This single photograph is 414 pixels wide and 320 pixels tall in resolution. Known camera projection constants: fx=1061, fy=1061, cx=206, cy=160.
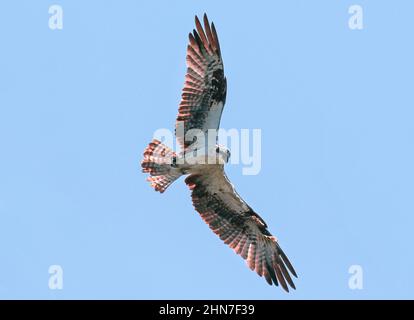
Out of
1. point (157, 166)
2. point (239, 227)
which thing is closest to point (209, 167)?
point (157, 166)

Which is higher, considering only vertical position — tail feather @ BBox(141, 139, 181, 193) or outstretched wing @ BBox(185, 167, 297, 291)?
tail feather @ BBox(141, 139, 181, 193)

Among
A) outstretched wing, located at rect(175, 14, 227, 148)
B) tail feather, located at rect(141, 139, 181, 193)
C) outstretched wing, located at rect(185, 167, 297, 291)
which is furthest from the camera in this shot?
outstretched wing, located at rect(185, 167, 297, 291)

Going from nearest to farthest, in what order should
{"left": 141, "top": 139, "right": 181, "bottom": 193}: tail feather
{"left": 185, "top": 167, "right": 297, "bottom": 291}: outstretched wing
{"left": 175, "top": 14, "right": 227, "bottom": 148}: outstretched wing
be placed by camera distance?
{"left": 175, "top": 14, "right": 227, "bottom": 148}: outstretched wing, {"left": 141, "top": 139, "right": 181, "bottom": 193}: tail feather, {"left": 185, "top": 167, "right": 297, "bottom": 291}: outstretched wing

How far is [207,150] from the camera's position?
56.3 ft

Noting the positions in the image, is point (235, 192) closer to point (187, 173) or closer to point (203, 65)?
point (187, 173)

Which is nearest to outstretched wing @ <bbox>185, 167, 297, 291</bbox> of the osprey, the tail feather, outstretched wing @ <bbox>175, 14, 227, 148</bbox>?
the osprey

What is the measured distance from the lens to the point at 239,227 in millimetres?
18141

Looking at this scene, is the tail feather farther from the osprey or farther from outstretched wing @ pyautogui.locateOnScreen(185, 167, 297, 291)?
outstretched wing @ pyautogui.locateOnScreen(185, 167, 297, 291)

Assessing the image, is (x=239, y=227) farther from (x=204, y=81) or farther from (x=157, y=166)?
(x=204, y=81)

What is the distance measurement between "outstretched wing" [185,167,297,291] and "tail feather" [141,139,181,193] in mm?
523

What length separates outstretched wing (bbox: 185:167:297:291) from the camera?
58.4 feet

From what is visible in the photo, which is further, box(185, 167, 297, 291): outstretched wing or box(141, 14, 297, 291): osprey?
box(185, 167, 297, 291): outstretched wing

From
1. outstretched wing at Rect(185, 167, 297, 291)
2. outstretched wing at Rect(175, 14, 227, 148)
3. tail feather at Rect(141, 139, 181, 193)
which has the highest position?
outstretched wing at Rect(175, 14, 227, 148)

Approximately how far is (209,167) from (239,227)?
1383mm
